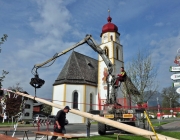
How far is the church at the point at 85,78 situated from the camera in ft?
109

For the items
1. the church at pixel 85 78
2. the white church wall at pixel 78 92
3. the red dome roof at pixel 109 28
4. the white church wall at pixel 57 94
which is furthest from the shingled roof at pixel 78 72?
the red dome roof at pixel 109 28

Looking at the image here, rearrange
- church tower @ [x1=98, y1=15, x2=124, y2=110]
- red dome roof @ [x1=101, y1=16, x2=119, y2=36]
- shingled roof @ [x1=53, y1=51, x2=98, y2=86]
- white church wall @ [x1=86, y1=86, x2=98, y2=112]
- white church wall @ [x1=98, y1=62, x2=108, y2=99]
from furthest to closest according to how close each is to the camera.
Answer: red dome roof @ [x1=101, y1=16, x2=119, y2=36] → church tower @ [x1=98, y1=15, x2=124, y2=110] → white church wall @ [x1=98, y1=62, x2=108, y2=99] → white church wall @ [x1=86, y1=86, x2=98, y2=112] → shingled roof @ [x1=53, y1=51, x2=98, y2=86]

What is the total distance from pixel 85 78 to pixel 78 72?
1.72 meters

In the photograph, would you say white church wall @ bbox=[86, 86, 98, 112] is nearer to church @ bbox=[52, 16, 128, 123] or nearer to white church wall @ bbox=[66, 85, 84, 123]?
church @ bbox=[52, 16, 128, 123]

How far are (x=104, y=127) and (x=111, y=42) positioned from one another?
28022 millimetres

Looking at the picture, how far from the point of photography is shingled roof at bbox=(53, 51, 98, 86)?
34219 mm

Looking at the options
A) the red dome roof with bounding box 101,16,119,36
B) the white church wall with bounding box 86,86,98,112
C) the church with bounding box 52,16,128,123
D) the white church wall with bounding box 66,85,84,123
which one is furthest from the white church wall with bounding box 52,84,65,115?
the red dome roof with bounding box 101,16,119,36

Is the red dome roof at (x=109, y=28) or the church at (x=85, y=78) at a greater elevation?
the red dome roof at (x=109, y=28)

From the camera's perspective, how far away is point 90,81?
35.9 m

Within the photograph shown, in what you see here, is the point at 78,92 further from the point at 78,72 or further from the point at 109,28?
the point at 109,28

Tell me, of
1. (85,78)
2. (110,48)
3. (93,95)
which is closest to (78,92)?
(85,78)

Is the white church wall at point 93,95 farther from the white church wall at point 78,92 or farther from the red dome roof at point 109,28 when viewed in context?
the red dome roof at point 109,28

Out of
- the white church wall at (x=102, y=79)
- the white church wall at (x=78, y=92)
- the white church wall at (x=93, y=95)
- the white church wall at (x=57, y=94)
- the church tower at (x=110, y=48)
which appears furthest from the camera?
the church tower at (x=110, y=48)

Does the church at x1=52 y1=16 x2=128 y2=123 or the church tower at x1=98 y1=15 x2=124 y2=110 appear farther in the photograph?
the church tower at x1=98 y1=15 x2=124 y2=110
